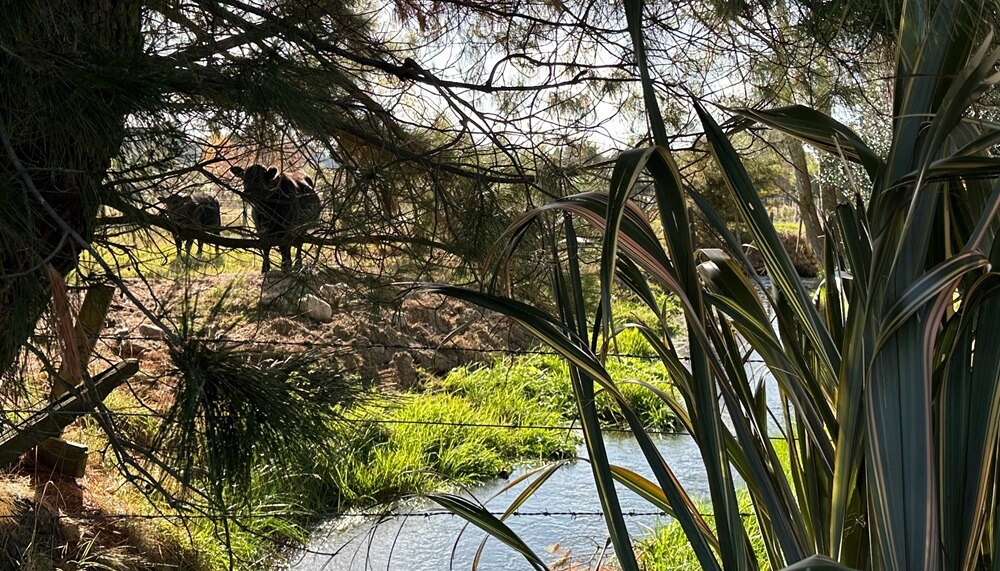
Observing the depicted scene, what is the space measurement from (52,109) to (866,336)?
776 millimetres

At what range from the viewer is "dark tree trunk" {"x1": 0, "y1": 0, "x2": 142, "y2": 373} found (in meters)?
0.75

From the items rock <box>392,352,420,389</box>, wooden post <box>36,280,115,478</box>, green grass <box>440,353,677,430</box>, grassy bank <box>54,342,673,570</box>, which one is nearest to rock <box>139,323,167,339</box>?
grassy bank <box>54,342,673,570</box>

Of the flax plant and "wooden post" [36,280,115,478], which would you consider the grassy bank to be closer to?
"wooden post" [36,280,115,478]

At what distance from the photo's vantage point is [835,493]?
759 mm

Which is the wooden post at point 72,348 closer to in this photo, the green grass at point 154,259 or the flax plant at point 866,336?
the green grass at point 154,259


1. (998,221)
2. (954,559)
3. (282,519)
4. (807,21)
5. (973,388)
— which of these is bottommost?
(282,519)

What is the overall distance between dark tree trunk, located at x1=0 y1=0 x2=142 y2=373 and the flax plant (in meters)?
0.37

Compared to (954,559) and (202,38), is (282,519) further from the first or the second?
(954,559)

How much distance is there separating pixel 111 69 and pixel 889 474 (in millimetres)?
766

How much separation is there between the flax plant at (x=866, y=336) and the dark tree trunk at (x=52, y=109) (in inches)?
14.6

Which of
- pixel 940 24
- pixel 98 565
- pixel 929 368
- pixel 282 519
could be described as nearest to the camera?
pixel 929 368

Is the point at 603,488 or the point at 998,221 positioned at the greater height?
the point at 998,221

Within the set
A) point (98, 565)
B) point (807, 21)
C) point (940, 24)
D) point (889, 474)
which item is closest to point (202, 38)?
point (807, 21)

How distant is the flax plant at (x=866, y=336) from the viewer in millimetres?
679
